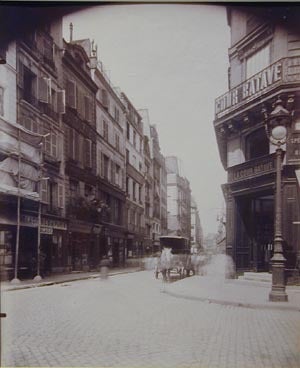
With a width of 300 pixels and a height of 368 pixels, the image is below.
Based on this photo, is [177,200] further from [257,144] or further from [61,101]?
[61,101]

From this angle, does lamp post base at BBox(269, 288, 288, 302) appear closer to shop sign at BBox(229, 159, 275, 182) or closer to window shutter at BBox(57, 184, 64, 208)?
shop sign at BBox(229, 159, 275, 182)

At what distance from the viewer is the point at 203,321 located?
182 inches

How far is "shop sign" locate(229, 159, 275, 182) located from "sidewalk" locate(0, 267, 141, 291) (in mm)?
1539

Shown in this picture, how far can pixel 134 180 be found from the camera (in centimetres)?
525

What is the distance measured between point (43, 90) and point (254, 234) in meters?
2.97

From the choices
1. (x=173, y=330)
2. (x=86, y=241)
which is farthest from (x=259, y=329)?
(x=86, y=241)

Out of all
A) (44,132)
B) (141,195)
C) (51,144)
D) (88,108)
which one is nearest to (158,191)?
(141,195)

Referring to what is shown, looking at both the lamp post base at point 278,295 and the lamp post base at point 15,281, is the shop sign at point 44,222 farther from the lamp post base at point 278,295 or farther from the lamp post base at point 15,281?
the lamp post base at point 278,295

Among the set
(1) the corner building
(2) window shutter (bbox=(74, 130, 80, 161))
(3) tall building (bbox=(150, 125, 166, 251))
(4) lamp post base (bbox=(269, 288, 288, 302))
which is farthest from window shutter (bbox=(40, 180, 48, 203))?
(4) lamp post base (bbox=(269, 288, 288, 302))

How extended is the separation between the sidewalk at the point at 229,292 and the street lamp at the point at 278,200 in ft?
0.36

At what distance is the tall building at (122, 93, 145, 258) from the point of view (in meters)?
5.01

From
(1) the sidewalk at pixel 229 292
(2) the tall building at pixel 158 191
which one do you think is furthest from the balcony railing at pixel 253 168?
(1) the sidewalk at pixel 229 292

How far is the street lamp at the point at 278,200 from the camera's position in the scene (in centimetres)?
489

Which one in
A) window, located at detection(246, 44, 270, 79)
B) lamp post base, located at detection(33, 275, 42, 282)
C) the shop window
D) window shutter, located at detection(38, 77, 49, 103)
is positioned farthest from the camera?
the shop window
